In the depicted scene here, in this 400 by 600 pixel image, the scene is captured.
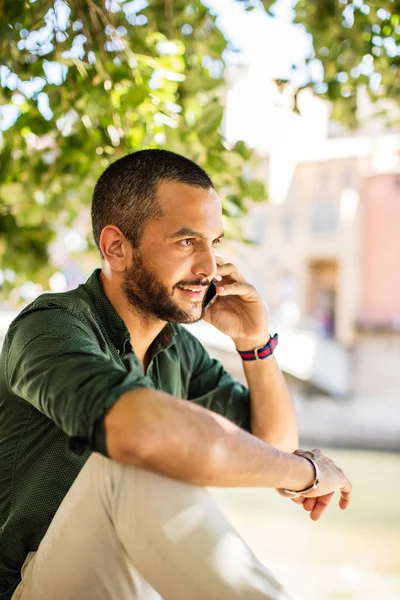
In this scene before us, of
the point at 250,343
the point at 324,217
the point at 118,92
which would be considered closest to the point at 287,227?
the point at 324,217

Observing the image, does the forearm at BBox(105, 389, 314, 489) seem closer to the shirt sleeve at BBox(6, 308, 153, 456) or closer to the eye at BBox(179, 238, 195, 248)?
the shirt sleeve at BBox(6, 308, 153, 456)

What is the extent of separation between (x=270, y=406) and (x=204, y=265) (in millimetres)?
424

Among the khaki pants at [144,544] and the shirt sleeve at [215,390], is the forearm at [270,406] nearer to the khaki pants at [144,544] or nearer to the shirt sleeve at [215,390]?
the shirt sleeve at [215,390]

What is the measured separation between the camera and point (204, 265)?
1.43 metres

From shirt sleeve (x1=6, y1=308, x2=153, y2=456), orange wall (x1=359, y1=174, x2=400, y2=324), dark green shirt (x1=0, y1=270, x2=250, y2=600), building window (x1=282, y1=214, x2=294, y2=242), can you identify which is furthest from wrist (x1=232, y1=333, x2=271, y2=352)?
building window (x1=282, y1=214, x2=294, y2=242)

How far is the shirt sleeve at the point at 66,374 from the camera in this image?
102 centimetres

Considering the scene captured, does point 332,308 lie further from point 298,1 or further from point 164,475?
point 164,475

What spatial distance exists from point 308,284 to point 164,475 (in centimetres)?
1757

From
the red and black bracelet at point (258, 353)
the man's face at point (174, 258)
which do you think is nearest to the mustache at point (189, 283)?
the man's face at point (174, 258)

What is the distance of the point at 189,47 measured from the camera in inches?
99.0

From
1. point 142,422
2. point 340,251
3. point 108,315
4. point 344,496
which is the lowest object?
point 344,496

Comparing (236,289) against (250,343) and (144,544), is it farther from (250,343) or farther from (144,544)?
(144,544)

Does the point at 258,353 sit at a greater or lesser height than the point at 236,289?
lesser

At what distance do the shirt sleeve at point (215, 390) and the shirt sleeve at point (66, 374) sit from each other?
0.54 m
